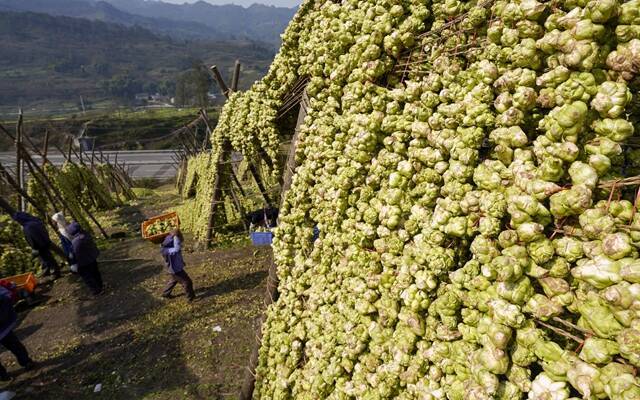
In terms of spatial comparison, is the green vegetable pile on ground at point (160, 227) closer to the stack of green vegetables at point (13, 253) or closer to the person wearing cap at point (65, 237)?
the person wearing cap at point (65, 237)

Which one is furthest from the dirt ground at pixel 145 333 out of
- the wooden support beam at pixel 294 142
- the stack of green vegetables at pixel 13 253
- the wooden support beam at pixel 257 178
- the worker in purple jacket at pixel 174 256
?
the wooden support beam at pixel 294 142

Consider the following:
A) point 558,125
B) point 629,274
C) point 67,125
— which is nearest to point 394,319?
point 629,274

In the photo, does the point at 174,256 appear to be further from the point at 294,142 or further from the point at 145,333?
the point at 294,142

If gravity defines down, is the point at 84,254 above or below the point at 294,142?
below

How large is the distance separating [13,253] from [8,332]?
21.8 ft

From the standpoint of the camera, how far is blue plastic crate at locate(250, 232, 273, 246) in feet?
39.1

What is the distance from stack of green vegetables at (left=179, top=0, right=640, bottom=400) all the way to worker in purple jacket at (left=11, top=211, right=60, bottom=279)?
11265 mm

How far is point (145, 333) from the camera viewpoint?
7844 millimetres

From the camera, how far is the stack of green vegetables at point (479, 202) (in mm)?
1560

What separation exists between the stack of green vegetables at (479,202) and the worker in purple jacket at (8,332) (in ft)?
22.7

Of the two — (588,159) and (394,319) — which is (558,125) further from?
(394,319)

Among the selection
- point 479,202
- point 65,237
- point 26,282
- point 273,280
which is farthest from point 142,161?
point 479,202

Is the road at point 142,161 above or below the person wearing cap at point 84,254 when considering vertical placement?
below

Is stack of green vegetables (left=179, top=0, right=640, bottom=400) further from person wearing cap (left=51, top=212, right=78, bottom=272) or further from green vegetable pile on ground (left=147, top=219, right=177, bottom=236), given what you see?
green vegetable pile on ground (left=147, top=219, right=177, bottom=236)
